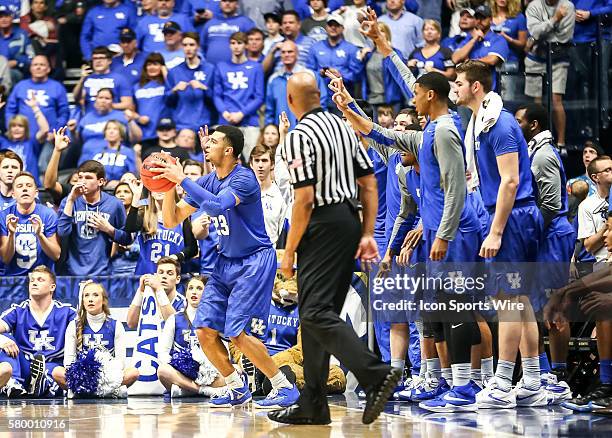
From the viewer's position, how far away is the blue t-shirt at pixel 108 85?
1565 cm

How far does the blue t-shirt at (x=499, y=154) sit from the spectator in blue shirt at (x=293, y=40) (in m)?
7.23

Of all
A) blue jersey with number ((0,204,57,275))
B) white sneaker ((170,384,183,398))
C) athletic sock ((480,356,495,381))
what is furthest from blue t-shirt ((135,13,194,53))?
athletic sock ((480,356,495,381))

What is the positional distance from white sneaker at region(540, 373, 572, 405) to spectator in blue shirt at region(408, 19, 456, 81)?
6129 millimetres

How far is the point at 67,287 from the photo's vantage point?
11.0 metres

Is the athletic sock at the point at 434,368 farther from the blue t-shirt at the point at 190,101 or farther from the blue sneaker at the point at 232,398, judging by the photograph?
the blue t-shirt at the point at 190,101

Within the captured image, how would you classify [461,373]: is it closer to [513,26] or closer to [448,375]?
[448,375]

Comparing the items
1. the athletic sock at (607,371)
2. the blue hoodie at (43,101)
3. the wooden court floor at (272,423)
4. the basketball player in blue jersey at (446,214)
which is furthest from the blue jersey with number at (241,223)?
the blue hoodie at (43,101)

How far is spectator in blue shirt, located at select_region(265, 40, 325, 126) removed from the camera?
15.0 m

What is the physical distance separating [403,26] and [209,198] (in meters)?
7.81

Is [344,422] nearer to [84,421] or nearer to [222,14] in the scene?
[84,421]

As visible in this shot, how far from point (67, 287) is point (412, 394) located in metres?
3.84

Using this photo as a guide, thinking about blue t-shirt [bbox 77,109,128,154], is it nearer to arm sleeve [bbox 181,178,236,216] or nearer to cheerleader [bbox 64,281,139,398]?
cheerleader [bbox 64,281,139,398]

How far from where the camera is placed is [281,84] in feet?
49.6

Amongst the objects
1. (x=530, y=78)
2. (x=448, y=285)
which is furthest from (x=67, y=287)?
(x=530, y=78)
